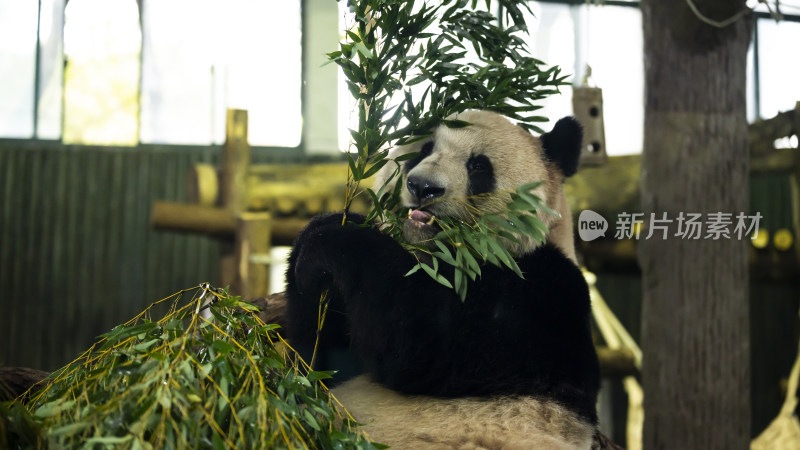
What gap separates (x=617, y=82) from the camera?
8.84m

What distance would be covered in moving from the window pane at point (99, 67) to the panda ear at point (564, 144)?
764cm

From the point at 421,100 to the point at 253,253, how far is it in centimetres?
307

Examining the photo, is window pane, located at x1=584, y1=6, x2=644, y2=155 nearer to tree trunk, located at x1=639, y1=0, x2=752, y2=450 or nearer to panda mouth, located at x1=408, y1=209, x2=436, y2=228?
tree trunk, located at x1=639, y1=0, x2=752, y2=450

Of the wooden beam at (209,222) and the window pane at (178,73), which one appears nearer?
the wooden beam at (209,222)

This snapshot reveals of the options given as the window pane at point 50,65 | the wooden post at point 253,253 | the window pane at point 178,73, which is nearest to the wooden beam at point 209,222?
the wooden post at point 253,253

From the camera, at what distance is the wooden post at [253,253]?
15.8ft

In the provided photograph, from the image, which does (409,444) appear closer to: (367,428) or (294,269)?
(367,428)

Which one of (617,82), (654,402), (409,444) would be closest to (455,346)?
(409,444)

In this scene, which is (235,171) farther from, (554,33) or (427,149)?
(554,33)

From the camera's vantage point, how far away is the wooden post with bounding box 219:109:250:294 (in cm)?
499

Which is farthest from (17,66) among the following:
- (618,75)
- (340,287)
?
(340,287)

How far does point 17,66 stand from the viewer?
8570 millimetres

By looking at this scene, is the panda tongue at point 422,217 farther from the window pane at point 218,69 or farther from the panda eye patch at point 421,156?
the window pane at point 218,69

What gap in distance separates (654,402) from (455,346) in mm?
1952
